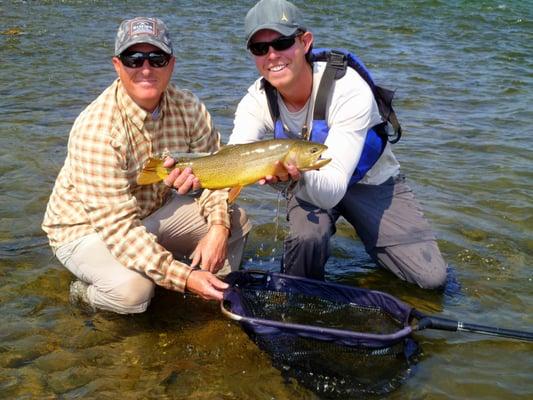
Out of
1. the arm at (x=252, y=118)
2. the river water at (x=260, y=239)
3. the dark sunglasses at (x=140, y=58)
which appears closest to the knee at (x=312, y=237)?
the river water at (x=260, y=239)

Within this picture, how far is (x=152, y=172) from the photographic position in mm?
4195

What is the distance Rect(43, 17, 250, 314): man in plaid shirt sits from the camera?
4145 mm

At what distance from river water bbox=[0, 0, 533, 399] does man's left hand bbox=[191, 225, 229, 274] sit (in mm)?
406

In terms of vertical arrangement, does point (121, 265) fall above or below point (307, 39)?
below

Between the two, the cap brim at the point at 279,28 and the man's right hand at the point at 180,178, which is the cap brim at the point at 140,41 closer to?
the cap brim at the point at 279,28

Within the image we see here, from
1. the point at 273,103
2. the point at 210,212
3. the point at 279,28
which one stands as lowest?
the point at 210,212

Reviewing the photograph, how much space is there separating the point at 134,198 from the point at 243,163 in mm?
779

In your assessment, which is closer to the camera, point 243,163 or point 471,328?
point 471,328

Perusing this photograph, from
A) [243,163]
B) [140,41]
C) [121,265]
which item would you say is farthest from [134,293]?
[140,41]

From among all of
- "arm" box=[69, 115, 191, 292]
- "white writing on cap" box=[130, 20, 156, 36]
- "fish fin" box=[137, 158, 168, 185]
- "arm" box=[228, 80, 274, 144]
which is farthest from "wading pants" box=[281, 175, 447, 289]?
"white writing on cap" box=[130, 20, 156, 36]

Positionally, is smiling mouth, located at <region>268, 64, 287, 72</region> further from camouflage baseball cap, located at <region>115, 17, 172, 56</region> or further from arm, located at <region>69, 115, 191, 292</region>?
arm, located at <region>69, 115, 191, 292</region>

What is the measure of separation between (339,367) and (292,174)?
1.20 meters

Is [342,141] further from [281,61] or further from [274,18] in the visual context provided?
[274,18]

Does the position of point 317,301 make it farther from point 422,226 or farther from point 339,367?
point 422,226
